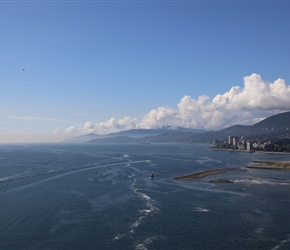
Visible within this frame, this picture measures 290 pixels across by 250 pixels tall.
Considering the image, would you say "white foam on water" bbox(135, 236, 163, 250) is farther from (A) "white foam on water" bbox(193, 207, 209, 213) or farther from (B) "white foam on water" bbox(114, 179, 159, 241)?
(A) "white foam on water" bbox(193, 207, 209, 213)

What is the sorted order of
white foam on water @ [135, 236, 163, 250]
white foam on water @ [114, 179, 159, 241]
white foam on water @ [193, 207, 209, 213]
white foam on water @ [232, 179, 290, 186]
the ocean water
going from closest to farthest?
white foam on water @ [135, 236, 163, 250]
the ocean water
white foam on water @ [114, 179, 159, 241]
white foam on water @ [193, 207, 209, 213]
white foam on water @ [232, 179, 290, 186]

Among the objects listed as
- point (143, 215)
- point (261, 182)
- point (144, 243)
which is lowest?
point (144, 243)

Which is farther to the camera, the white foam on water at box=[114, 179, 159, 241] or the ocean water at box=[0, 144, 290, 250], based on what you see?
the white foam on water at box=[114, 179, 159, 241]

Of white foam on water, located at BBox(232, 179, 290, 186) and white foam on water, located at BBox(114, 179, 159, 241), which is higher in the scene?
white foam on water, located at BBox(232, 179, 290, 186)

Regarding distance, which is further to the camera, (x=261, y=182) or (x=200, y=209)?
(x=261, y=182)

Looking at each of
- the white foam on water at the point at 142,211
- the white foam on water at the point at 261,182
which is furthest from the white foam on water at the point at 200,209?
the white foam on water at the point at 261,182

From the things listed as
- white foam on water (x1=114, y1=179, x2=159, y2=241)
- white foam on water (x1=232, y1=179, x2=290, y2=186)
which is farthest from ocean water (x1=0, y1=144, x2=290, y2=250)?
white foam on water (x1=232, y1=179, x2=290, y2=186)

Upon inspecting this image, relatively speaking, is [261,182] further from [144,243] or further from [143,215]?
[144,243]

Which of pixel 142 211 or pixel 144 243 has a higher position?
pixel 142 211

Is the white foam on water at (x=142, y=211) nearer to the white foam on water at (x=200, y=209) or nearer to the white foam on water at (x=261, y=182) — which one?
the white foam on water at (x=200, y=209)

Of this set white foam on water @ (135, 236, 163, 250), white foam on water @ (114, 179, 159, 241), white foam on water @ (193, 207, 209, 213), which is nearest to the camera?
white foam on water @ (135, 236, 163, 250)

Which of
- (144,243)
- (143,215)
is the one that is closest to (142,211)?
(143,215)

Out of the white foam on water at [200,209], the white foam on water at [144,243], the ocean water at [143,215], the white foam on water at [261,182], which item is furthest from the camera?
the white foam on water at [261,182]
